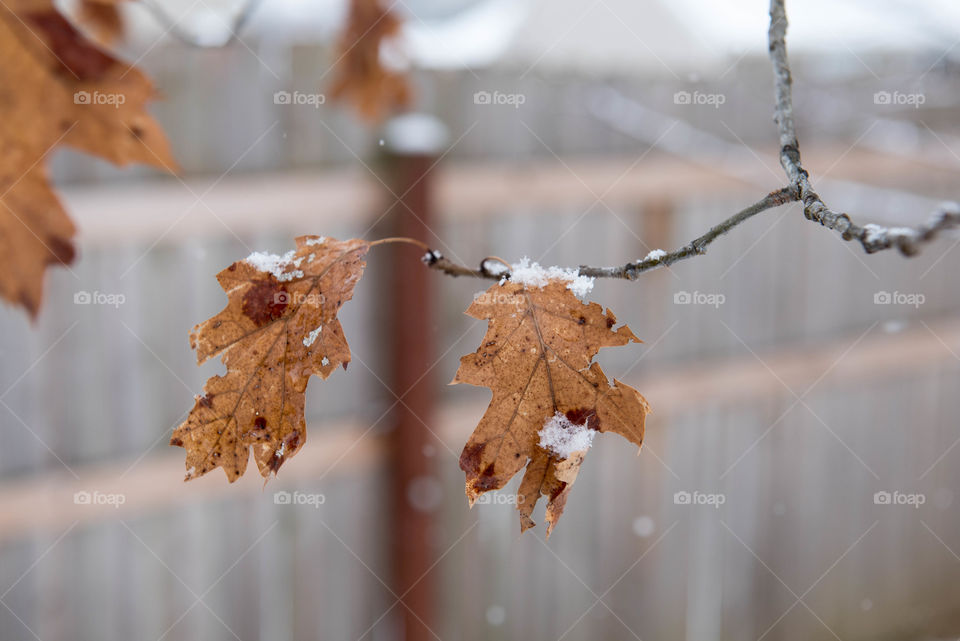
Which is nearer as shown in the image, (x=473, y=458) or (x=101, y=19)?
(x=473, y=458)

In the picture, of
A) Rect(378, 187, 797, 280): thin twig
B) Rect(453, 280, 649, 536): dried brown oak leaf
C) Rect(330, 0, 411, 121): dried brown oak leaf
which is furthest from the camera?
Rect(330, 0, 411, 121): dried brown oak leaf

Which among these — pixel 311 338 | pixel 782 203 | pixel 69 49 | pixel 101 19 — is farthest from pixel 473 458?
pixel 101 19

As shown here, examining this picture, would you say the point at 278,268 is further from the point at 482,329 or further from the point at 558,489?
the point at 482,329

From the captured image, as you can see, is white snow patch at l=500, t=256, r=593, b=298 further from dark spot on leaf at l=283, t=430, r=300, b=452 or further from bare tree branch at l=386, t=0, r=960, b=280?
dark spot on leaf at l=283, t=430, r=300, b=452

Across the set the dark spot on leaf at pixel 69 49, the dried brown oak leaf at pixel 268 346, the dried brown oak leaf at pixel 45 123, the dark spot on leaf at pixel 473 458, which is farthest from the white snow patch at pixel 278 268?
the dark spot on leaf at pixel 69 49

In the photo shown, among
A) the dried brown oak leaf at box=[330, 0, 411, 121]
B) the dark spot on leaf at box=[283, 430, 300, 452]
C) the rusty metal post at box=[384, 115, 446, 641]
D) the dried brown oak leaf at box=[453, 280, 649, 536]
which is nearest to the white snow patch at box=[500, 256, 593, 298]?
the dried brown oak leaf at box=[453, 280, 649, 536]

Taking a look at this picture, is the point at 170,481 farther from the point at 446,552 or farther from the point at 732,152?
the point at 732,152
